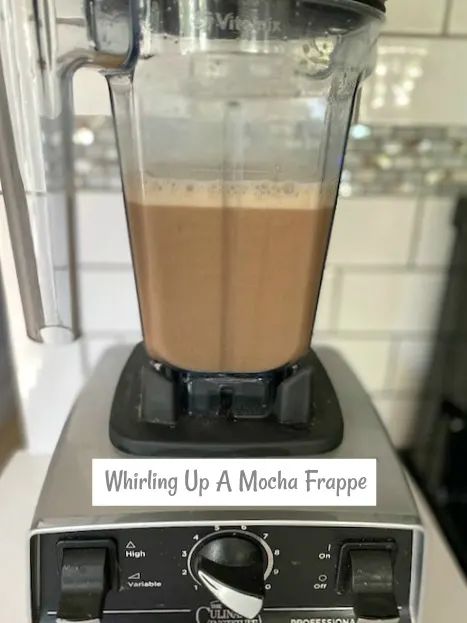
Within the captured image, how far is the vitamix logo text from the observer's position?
1.65ft

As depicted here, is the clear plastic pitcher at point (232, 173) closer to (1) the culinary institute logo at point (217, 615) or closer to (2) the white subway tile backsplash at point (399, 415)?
(1) the culinary institute logo at point (217, 615)

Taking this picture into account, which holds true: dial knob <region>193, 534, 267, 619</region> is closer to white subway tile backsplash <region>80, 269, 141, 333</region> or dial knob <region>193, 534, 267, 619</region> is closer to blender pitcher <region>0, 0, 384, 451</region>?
blender pitcher <region>0, 0, 384, 451</region>

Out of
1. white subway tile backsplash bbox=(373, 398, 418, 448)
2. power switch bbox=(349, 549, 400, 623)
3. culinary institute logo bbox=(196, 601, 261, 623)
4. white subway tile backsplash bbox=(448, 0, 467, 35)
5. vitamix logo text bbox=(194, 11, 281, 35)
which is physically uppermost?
vitamix logo text bbox=(194, 11, 281, 35)

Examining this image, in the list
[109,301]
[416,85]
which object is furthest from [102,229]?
[416,85]

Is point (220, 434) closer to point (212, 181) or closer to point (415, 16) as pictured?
point (212, 181)

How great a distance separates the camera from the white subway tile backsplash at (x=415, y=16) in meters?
0.73

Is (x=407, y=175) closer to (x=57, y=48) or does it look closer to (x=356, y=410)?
(x=356, y=410)

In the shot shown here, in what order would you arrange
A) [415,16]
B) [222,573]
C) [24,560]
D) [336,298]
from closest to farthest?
[222,573]
[24,560]
[415,16]
[336,298]

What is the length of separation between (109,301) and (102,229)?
3.5 inches

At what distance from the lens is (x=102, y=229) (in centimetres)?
79

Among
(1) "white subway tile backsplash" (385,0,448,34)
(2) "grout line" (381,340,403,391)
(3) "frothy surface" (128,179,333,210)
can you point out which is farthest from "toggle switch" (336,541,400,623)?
(1) "white subway tile backsplash" (385,0,448,34)

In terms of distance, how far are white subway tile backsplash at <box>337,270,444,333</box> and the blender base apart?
0.25 meters

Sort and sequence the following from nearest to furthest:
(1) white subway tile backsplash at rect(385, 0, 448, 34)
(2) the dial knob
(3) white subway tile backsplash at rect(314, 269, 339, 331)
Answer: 1. (2) the dial knob
2. (1) white subway tile backsplash at rect(385, 0, 448, 34)
3. (3) white subway tile backsplash at rect(314, 269, 339, 331)

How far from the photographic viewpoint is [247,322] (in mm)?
586
